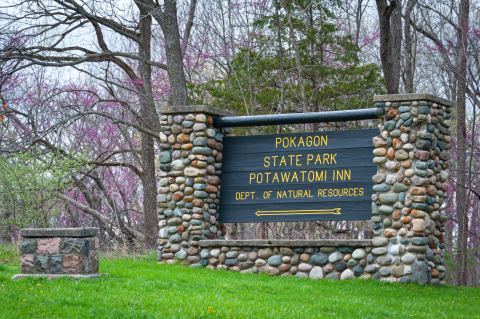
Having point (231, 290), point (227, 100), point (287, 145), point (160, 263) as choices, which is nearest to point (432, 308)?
point (231, 290)

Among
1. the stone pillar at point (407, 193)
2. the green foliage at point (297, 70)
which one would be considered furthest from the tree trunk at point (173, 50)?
the stone pillar at point (407, 193)

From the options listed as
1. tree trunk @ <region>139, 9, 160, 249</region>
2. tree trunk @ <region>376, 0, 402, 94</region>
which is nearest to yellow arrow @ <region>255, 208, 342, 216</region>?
tree trunk @ <region>376, 0, 402, 94</region>

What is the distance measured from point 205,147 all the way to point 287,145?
4.64ft

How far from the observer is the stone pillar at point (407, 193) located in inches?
508

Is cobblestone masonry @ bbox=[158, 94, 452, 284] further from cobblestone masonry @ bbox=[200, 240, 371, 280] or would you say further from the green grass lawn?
the green grass lawn

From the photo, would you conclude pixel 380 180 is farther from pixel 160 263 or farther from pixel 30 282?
pixel 30 282

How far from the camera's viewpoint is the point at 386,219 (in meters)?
13.2

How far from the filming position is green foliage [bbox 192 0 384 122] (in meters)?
18.9

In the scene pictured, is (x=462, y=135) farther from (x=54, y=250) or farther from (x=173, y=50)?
(x=54, y=250)

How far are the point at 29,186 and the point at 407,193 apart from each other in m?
7.96

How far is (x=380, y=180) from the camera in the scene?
13.3 meters

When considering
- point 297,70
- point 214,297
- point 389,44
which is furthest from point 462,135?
point 214,297

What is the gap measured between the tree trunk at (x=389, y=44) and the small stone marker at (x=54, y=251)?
8.13 metres

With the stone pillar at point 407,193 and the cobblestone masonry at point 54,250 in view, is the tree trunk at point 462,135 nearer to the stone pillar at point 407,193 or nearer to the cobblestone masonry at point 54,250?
the stone pillar at point 407,193
